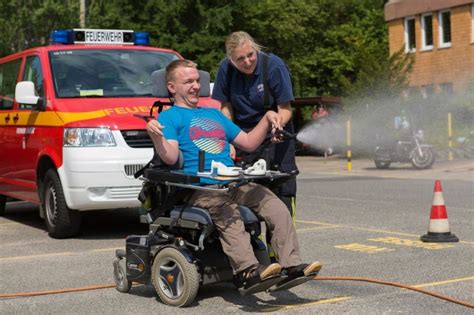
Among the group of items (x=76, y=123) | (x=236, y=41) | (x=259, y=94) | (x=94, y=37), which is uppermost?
(x=94, y=37)

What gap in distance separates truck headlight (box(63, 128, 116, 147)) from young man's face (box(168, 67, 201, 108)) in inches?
132

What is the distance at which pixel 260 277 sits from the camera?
6285mm

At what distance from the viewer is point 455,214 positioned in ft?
42.1

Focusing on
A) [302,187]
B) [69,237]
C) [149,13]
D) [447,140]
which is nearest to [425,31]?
[149,13]

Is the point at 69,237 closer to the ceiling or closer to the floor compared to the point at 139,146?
closer to the floor

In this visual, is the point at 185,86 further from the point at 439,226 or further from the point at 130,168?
the point at 439,226

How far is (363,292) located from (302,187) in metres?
A: 12.3

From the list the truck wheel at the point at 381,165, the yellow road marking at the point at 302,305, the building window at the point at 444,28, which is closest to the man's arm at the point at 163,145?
the yellow road marking at the point at 302,305

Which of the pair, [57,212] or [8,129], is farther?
[8,129]

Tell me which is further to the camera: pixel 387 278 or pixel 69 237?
pixel 69 237

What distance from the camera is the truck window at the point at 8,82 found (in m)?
12.2

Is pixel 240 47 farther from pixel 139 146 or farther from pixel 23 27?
pixel 23 27

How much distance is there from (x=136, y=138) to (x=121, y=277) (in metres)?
3.18

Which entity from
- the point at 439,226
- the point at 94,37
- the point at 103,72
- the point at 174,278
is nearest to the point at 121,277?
the point at 174,278
